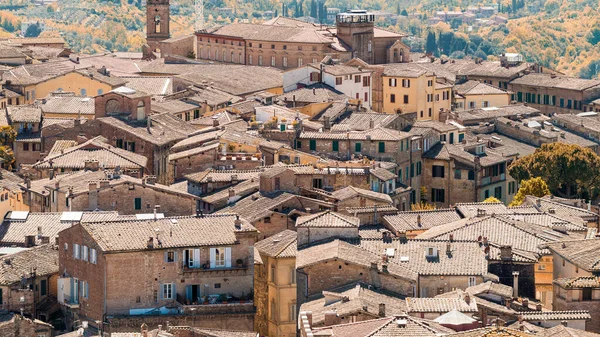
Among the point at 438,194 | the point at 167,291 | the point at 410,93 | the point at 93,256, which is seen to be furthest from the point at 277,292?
the point at 410,93

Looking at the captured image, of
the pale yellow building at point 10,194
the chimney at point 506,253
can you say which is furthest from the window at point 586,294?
the pale yellow building at point 10,194

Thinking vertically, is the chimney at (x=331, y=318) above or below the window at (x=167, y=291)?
above

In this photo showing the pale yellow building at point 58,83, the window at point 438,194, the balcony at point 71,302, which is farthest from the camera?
the pale yellow building at point 58,83

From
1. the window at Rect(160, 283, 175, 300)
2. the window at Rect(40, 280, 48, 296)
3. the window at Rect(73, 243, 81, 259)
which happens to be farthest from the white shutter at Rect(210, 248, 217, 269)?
the window at Rect(40, 280, 48, 296)

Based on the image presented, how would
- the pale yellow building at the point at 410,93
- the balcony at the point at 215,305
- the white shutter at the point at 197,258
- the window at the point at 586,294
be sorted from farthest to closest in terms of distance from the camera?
the pale yellow building at the point at 410,93 → the white shutter at the point at 197,258 → the balcony at the point at 215,305 → the window at the point at 586,294

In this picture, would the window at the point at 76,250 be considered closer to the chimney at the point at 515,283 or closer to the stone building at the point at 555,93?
the chimney at the point at 515,283
